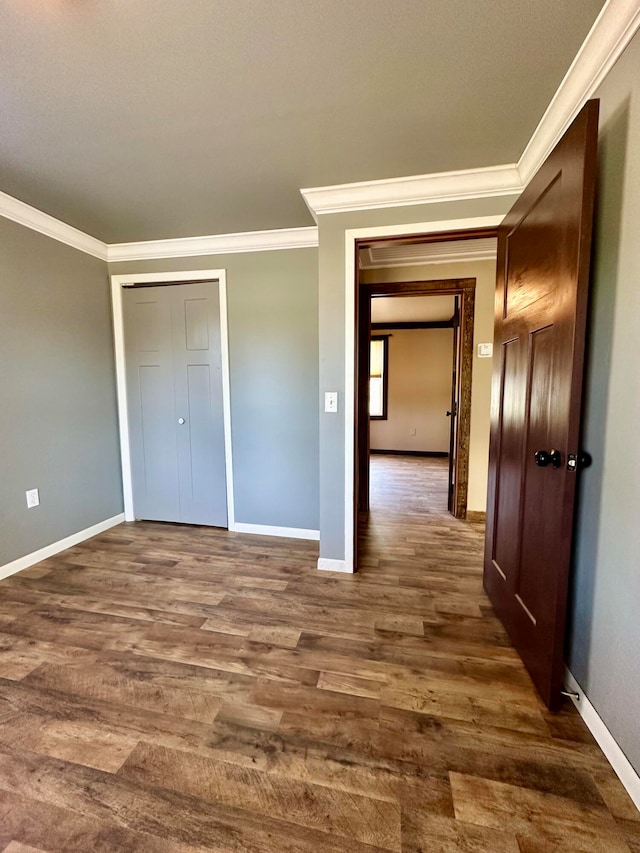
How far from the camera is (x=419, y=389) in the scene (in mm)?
6676

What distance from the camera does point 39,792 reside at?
1134 mm

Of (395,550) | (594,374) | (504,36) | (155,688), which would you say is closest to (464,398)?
(395,550)

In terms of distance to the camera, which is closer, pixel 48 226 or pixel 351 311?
pixel 351 311

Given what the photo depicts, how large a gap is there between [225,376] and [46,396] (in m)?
1.28

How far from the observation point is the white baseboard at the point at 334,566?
98.1 inches

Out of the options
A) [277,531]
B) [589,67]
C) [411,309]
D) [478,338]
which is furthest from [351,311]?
[411,309]

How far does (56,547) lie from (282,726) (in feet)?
7.62

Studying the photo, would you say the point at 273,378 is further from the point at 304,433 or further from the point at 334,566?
the point at 334,566

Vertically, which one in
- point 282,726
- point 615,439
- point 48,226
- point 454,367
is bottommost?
Result: point 282,726

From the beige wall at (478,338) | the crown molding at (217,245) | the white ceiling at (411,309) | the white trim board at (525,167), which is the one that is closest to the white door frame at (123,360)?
the crown molding at (217,245)

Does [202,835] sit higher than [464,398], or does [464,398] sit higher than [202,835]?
[464,398]

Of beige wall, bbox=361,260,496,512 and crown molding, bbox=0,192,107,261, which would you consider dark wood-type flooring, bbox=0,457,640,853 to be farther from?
crown molding, bbox=0,192,107,261

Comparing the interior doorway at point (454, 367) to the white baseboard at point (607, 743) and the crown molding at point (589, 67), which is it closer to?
the crown molding at point (589, 67)

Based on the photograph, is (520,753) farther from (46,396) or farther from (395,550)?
(46,396)
